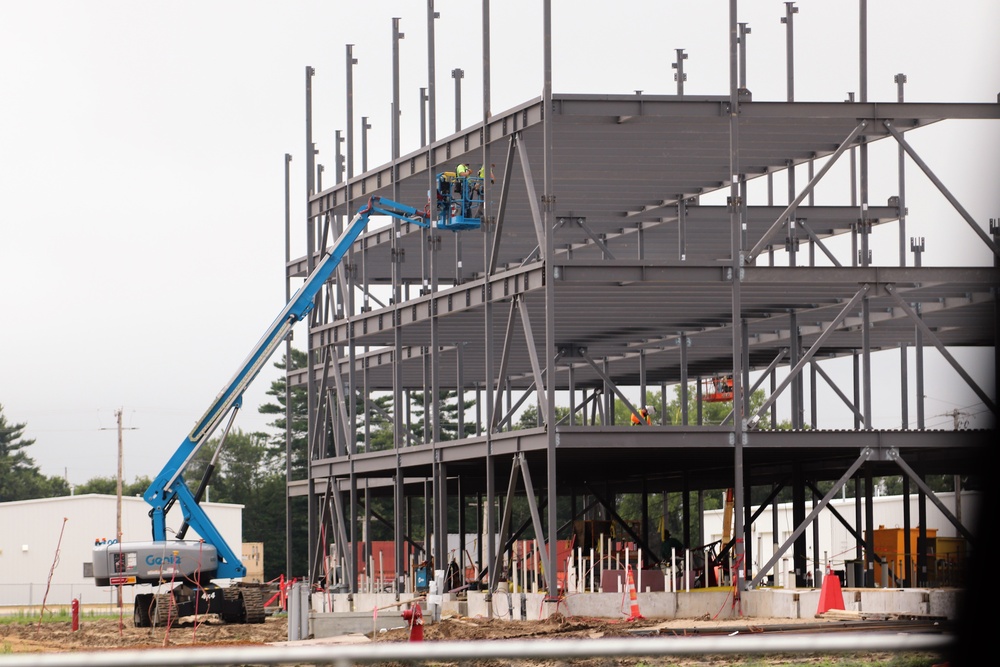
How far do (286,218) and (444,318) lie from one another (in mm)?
16943

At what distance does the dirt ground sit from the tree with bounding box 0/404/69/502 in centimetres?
8831

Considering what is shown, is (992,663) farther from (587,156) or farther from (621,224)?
(621,224)

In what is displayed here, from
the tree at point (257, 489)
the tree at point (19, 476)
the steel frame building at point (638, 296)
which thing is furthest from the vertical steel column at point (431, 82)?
the tree at point (19, 476)

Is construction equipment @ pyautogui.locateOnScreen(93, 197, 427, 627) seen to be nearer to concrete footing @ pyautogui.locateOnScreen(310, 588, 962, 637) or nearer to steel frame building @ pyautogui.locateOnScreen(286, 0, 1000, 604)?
steel frame building @ pyautogui.locateOnScreen(286, 0, 1000, 604)

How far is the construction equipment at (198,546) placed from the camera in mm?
40531

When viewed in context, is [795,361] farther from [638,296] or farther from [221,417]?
[221,417]

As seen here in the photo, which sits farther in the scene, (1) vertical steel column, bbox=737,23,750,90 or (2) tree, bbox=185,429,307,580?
(2) tree, bbox=185,429,307,580

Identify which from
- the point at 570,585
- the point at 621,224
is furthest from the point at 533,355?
the point at 621,224

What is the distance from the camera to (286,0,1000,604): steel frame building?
99.8 ft

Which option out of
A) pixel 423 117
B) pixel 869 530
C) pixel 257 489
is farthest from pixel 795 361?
pixel 257 489

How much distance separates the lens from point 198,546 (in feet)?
138

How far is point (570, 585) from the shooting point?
3169 centimetres

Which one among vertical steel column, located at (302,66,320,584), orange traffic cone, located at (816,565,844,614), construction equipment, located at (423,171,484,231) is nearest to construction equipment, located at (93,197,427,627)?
vertical steel column, located at (302,66,320,584)

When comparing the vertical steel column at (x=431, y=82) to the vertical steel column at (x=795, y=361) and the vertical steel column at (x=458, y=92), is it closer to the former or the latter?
the vertical steel column at (x=458, y=92)
